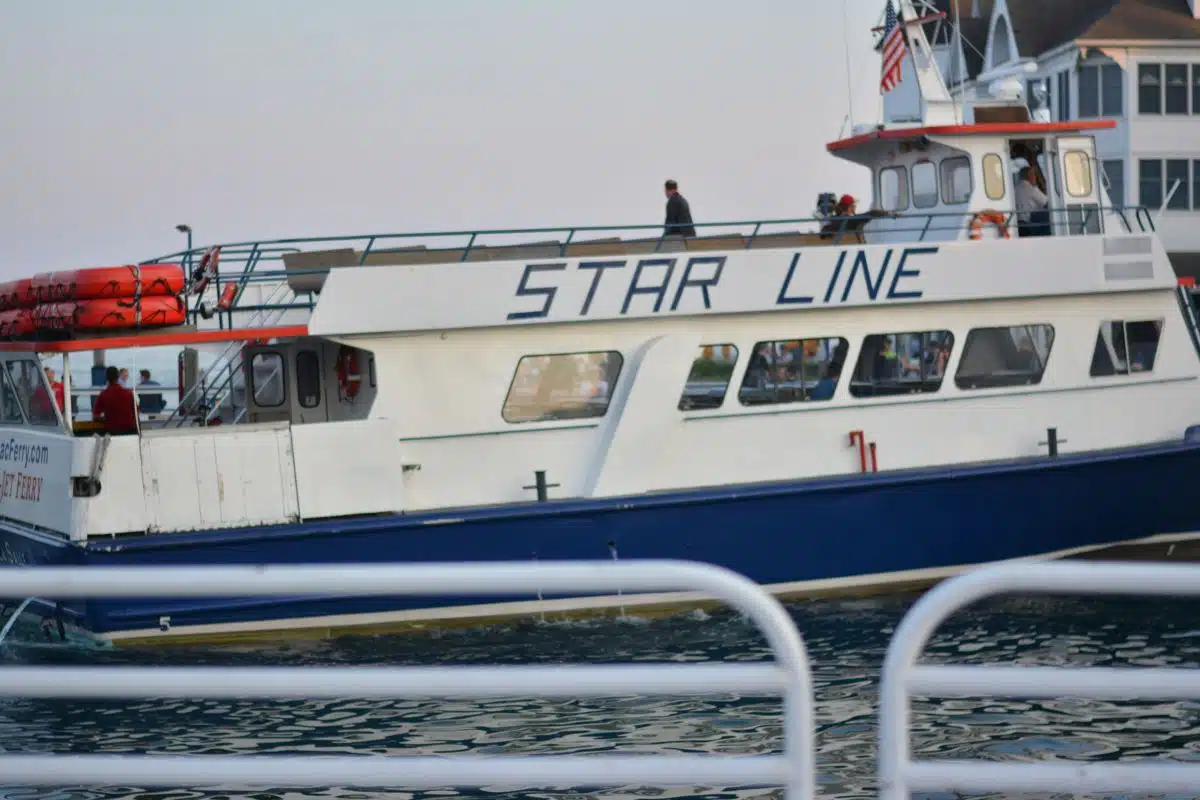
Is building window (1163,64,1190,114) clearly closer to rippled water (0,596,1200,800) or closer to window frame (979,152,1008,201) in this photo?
window frame (979,152,1008,201)

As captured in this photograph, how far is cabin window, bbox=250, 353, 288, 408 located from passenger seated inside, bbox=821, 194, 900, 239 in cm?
522

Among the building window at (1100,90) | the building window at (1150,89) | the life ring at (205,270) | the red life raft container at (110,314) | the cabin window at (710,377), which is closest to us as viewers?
the red life raft container at (110,314)

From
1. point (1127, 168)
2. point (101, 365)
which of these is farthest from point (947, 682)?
point (1127, 168)

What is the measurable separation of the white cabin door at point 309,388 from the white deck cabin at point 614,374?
0.02m

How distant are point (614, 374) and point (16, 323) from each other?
484 centimetres

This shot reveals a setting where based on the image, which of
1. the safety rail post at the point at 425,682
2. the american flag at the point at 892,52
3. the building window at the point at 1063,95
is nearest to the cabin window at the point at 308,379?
the american flag at the point at 892,52

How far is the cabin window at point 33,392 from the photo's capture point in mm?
11648

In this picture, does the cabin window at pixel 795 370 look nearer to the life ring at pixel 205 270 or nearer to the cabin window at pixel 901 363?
the cabin window at pixel 901 363

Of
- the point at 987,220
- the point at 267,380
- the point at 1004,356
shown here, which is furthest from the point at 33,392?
the point at 987,220

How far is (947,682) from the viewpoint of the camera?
124 inches

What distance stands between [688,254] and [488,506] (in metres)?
Result: 2.70

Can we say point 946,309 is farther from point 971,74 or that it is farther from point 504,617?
point 971,74

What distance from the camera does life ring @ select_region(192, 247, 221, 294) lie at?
1180 cm

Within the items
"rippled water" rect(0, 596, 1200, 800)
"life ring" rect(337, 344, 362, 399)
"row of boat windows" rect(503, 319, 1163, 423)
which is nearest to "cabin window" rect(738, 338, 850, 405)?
"row of boat windows" rect(503, 319, 1163, 423)
